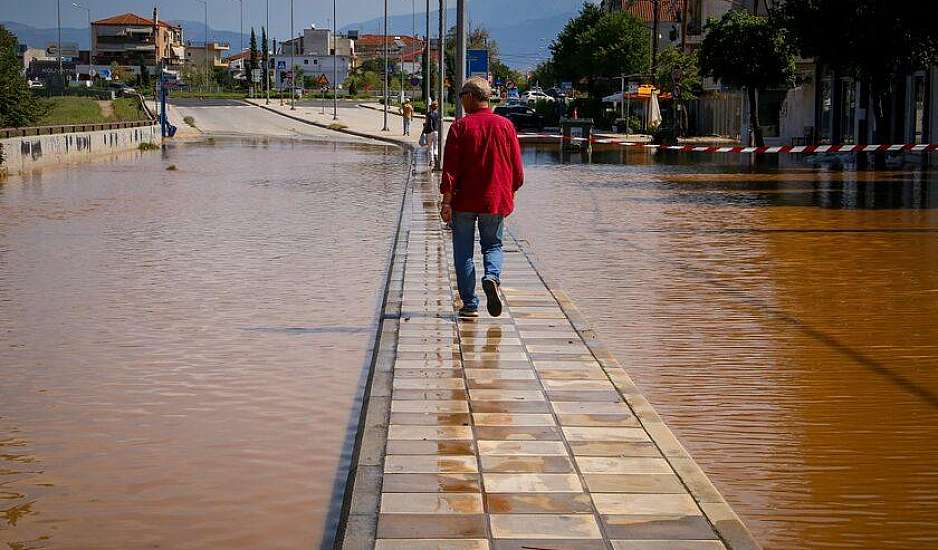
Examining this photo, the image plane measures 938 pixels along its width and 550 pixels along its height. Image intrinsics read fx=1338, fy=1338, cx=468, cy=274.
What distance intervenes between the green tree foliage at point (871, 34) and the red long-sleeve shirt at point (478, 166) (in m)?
20.6

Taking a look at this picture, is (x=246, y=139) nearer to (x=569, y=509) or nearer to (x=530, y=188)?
(x=530, y=188)

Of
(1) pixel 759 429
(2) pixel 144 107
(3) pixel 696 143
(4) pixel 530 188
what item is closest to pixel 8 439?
(1) pixel 759 429

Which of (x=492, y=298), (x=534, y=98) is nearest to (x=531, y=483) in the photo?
(x=492, y=298)

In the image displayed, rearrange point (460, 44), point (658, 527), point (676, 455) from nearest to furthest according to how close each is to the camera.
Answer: point (658, 527)
point (676, 455)
point (460, 44)

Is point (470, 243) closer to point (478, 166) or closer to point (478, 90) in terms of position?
point (478, 166)

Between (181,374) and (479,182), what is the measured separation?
2.59 m

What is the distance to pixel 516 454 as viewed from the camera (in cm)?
599

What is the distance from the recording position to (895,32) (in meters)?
28.9

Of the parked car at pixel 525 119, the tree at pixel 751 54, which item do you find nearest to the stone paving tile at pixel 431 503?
the tree at pixel 751 54

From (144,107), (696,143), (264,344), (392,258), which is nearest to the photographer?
(264,344)

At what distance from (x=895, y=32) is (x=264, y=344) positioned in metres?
23.0

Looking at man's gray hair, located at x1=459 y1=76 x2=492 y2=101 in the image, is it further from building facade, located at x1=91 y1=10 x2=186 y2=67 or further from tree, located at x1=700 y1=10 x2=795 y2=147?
building facade, located at x1=91 y1=10 x2=186 y2=67

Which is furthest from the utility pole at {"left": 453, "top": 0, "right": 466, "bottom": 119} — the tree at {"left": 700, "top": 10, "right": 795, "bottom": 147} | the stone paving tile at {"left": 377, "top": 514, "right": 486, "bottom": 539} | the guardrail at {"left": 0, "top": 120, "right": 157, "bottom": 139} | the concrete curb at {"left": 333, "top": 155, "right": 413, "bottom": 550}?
the tree at {"left": 700, "top": 10, "right": 795, "bottom": 147}

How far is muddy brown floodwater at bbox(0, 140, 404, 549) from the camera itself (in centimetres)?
558
